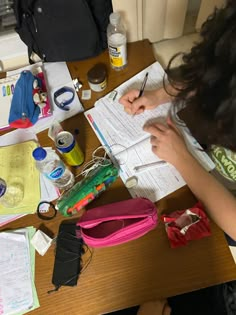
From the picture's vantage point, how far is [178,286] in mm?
706

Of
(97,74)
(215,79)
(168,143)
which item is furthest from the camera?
(97,74)

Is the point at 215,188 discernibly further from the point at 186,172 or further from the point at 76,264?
the point at 76,264

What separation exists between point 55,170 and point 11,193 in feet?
0.57

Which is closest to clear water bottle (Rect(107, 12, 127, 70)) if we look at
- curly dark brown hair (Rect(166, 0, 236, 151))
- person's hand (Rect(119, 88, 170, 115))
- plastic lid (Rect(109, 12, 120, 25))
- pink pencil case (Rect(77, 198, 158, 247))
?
Result: plastic lid (Rect(109, 12, 120, 25))

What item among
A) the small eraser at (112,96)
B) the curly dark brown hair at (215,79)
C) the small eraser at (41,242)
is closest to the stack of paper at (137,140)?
the small eraser at (112,96)

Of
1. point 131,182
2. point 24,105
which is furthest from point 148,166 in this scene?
point 24,105

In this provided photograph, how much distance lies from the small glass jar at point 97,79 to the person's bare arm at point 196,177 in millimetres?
201

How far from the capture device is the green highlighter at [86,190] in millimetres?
767

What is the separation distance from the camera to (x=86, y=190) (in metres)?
0.76

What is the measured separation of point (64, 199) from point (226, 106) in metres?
0.44

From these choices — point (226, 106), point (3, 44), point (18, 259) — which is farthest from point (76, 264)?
point (3, 44)

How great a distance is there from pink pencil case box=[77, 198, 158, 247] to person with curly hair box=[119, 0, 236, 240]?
15 cm

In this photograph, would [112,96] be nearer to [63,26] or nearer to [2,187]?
[63,26]

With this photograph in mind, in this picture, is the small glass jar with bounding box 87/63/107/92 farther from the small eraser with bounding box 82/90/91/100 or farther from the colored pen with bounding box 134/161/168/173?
the colored pen with bounding box 134/161/168/173
